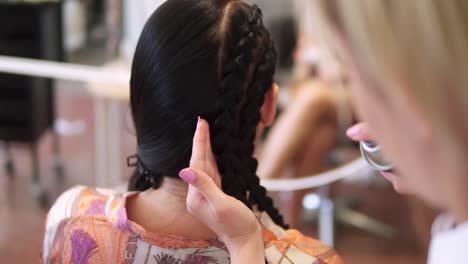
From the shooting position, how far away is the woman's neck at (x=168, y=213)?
2.92 ft

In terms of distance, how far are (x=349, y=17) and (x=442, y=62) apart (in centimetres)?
8

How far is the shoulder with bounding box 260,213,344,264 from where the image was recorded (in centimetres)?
90

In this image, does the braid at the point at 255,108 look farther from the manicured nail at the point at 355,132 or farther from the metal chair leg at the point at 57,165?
the metal chair leg at the point at 57,165

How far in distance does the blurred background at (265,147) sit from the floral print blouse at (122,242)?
1027 mm

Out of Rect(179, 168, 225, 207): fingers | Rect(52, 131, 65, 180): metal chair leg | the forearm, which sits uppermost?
→ Rect(179, 168, 225, 207): fingers

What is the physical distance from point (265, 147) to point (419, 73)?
75.3 inches

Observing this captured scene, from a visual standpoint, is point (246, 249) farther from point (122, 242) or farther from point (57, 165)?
point (57, 165)

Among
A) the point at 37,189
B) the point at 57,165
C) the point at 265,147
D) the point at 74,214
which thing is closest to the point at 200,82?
the point at 74,214

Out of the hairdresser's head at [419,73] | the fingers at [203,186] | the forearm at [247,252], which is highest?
the hairdresser's head at [419,73]

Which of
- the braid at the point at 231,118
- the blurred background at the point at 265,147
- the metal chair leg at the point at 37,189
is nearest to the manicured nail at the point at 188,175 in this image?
the braid at the point at 231,118

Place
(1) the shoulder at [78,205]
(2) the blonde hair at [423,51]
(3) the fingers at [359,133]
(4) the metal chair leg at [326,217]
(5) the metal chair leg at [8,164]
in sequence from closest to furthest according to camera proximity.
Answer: (2) the blonde hair at [423,51], (3) the fingers at [359,133], (1) the shoulder at [78,205], (4) the metal chair leg at [326,217], (5) the metal chair leg at [8,164]

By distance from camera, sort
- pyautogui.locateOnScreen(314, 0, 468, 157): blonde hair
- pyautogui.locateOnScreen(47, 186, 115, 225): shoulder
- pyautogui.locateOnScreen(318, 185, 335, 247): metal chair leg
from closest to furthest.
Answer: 1. pyautogui.locateOnScreen(314, 0, 468, 157): blonde hair
2. pyautogui.locateOnScreen(47, 186, 115, 225): shoulder
3. pyautogui.locateOnScreen(318, 185, 335, 247): metal chair leg

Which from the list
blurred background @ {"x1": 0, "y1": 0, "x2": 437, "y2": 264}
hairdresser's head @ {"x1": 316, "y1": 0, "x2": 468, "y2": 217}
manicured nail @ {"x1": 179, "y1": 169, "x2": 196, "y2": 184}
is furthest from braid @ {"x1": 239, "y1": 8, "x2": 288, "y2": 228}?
blurred background @ {"x1": 0, "y1": 0, "x2": 437, "y2": 264}

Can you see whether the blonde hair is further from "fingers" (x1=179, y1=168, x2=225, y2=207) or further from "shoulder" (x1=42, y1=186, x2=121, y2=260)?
"shoulder" (x1=42, y1=186, x2=121, y2=260)
